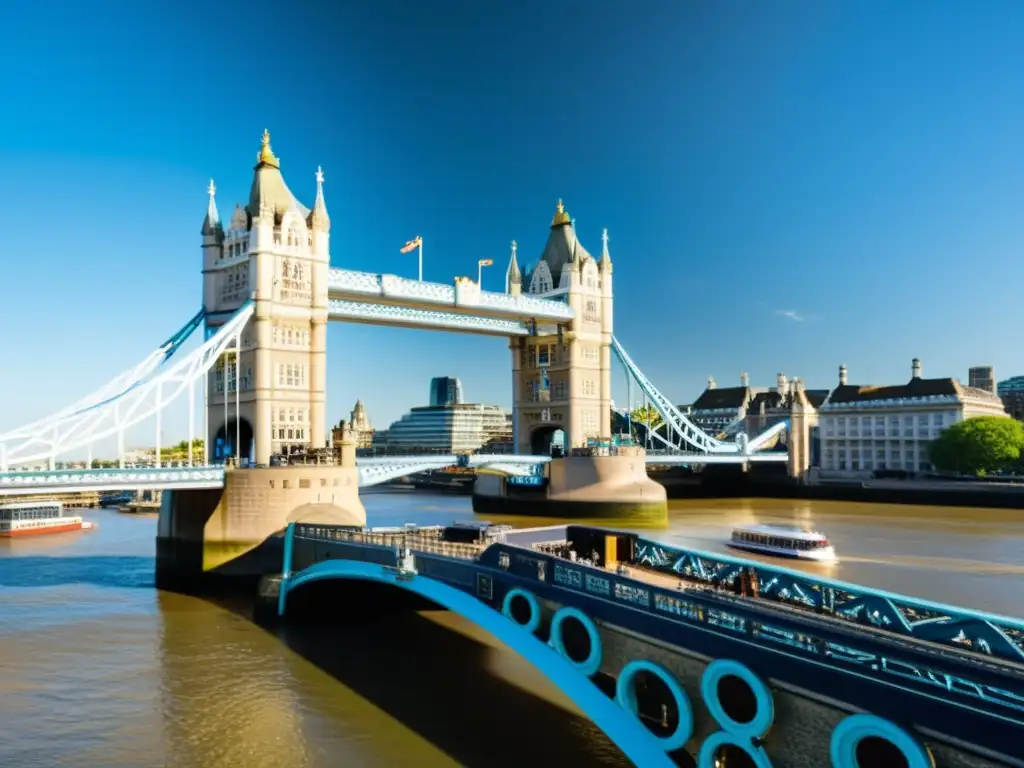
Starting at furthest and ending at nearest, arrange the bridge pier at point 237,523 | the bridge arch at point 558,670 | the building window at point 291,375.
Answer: the building window at point 291,375 < the bridge pier at point 237,523 < the bridge arch at point 558,670

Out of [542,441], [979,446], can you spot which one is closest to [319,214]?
[542,441]

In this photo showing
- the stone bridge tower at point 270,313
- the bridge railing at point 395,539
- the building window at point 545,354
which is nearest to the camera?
the bridge railing at point 395,539

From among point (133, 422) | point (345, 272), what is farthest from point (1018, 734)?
point (345, 272)

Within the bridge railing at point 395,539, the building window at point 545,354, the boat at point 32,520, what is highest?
the building window at point 545,354

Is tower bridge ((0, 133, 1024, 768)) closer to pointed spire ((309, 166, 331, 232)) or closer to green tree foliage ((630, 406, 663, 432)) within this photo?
pointed spire ((309, 166, 331, 232))

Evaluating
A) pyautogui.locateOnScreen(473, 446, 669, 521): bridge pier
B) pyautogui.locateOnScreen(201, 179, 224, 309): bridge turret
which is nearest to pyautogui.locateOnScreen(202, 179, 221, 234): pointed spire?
pyautogui.locateOnScreen(201, 179, 224, 309): bridge turret

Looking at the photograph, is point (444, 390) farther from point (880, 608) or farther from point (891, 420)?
point (880, 608)

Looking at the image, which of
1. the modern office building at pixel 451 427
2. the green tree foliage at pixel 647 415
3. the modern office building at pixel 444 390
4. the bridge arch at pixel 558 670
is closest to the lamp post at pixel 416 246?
the bridge arch at pixel 558 670

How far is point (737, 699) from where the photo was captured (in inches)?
402

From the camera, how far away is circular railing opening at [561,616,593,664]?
42.5 feet

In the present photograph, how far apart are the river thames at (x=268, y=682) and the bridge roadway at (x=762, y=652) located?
1.98 metres

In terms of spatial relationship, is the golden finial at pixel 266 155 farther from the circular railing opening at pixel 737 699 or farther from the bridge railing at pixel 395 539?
the circular railing opening at pixel 737 699

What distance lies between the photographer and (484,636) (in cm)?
2078

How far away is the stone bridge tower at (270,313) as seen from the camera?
3119cm
